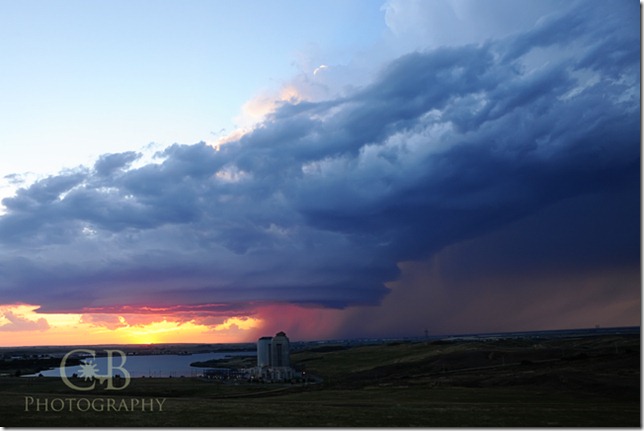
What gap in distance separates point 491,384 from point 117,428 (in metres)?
56.4

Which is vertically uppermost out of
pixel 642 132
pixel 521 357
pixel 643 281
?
pixel 642 132

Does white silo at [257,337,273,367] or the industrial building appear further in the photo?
white silo at [257,337,273,367]

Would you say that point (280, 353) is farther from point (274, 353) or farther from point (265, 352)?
point (265, 352)

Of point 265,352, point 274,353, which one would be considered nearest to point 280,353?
point 274,353

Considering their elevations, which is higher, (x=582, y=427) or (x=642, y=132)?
(x=642, y=132)

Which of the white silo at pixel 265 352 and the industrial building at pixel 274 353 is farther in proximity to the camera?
the white silo at pixel 265 352

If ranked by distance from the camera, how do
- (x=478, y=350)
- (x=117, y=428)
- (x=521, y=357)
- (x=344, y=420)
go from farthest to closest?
(x=478, y=350), (x=521, y=357), (x=344, y=420), (x=117, y=428)

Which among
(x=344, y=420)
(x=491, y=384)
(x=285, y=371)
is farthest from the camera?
(x=285, y=371)

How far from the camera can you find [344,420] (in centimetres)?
4025

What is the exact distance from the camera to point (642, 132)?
135 ft

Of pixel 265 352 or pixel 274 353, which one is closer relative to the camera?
pixel 274 353

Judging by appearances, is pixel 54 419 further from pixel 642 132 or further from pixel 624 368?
pixel 624 368

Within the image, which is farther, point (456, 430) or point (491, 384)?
point (491, 384)

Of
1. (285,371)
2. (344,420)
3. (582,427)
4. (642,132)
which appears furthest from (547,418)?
(285,371)
